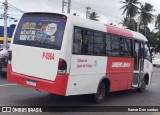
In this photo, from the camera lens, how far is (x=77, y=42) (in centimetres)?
1016

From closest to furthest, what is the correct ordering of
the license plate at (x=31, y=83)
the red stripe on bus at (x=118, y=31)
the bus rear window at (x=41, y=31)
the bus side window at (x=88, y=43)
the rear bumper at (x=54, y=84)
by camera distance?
the rear bumper at (x=54, y=84)
the bus rear window at (x=41, y=31)
the license plate at (x=31, y=83)
the bus side window at (x=88, y=43)
the red stripe on bus at (x=118, y=31)

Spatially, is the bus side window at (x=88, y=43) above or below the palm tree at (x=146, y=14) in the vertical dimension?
below

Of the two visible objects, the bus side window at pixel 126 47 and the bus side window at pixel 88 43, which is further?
the bus side window at pixel 126 47

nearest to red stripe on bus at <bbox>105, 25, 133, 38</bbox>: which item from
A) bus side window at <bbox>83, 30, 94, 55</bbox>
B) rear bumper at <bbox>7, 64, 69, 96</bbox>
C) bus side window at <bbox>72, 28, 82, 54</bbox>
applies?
bus side window at <bbox>83, 30, 94, 55</bbox>

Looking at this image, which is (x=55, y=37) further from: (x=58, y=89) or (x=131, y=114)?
(x=131, y=114)

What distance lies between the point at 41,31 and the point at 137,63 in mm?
5995

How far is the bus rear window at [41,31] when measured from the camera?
9812mm

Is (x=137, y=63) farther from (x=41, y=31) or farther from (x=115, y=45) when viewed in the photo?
(x=41, y=31)

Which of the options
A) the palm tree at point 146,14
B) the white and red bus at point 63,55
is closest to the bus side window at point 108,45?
the white and red bus at point 63,55

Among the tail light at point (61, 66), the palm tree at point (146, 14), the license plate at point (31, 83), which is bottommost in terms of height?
the license plate at point (31, 83)

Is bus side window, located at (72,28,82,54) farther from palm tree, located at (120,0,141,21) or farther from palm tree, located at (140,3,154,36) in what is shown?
palm tree, located at (140,3,154,36)

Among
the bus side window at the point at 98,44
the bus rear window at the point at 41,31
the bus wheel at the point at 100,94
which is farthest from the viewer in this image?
the bus wheel at the point at 100,94

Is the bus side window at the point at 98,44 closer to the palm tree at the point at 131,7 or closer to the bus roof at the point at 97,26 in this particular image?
the bus roof at the point at 97,26

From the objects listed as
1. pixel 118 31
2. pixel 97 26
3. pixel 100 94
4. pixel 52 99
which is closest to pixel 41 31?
pixel 97 26
